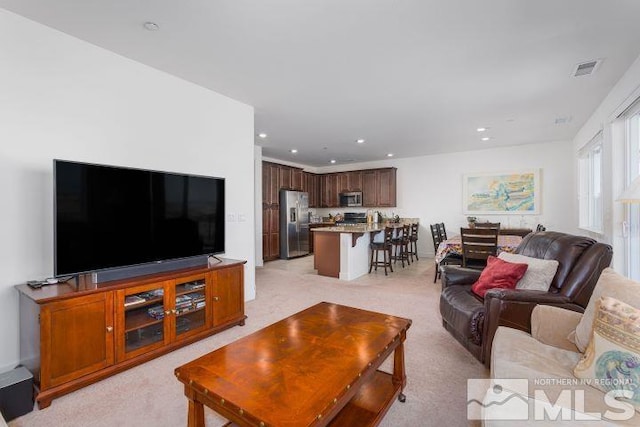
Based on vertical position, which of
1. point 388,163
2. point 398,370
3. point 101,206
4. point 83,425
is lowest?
point 83,425

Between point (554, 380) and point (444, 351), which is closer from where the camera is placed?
point (554, 380)

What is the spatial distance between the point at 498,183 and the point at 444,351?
5.23 m

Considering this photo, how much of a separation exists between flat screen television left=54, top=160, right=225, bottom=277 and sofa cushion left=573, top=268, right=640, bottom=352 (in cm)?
299

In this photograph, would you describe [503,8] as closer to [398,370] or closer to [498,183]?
[398,370]

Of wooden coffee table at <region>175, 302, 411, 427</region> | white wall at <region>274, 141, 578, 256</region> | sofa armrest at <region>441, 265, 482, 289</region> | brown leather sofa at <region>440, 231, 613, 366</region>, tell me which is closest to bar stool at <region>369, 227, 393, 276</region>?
white wall at <region>274, 141, 578, 256</region>

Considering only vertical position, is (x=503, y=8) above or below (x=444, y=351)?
above

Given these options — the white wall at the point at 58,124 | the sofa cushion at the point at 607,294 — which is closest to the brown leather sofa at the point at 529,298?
the sofa cushion at the point at 607,294

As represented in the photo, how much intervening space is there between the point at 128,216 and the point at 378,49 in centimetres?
253

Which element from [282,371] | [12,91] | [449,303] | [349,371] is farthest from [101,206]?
[449,303]

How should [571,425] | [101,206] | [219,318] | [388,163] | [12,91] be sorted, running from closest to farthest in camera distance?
[571,425] < [12,91] < [101,206] < [219,318] < [388,163]

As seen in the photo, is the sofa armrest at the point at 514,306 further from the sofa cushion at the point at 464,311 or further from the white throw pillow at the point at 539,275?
the white throw pillow at the point at 539,275

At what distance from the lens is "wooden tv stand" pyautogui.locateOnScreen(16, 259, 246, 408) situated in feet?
6.31

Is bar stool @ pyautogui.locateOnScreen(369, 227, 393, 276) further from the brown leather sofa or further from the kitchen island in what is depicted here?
the brown leather sofa

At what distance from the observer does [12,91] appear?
7.01 feet
